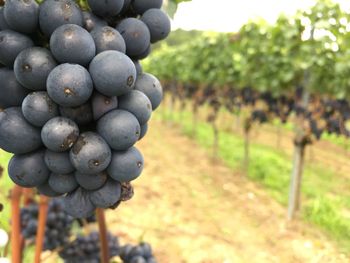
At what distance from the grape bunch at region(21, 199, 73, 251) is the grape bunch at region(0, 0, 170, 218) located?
1.59 metres

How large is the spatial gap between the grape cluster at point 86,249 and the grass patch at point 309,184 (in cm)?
385

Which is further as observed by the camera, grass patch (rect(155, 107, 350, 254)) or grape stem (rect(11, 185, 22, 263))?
grass patch (rect(155, 107, 350, 254))

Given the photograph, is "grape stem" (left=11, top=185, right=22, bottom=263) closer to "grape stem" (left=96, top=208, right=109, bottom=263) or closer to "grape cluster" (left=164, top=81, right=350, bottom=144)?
"grape stem" (left=96, top=208, right=109, bottom=263)

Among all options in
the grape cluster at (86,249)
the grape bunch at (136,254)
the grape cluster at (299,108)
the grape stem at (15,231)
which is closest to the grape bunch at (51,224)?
the grape cluster at (86,249)

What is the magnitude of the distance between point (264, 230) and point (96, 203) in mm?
5320

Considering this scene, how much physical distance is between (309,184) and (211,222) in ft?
10.4

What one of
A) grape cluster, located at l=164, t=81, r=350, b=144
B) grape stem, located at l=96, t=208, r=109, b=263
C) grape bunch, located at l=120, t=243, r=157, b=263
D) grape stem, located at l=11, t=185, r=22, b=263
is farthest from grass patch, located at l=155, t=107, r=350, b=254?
grape stem, located at l=11, t=185, r=22, b=263

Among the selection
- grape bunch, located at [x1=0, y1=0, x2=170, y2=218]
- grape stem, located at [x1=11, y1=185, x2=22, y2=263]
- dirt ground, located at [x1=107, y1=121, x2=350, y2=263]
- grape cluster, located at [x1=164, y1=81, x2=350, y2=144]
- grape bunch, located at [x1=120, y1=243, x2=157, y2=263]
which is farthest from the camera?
grape cluster, located at [x1=164, y1=81, x2=350, y2=144]

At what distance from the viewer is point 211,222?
611cm

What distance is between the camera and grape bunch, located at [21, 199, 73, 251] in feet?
8.39

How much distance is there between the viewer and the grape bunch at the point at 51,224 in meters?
2.56

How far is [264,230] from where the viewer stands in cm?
599

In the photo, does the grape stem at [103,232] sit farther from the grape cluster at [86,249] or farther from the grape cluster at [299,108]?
the grape cluster at [299,108]

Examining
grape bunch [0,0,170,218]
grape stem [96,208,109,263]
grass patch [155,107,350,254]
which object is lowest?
grass patch [155,107,350,254]
